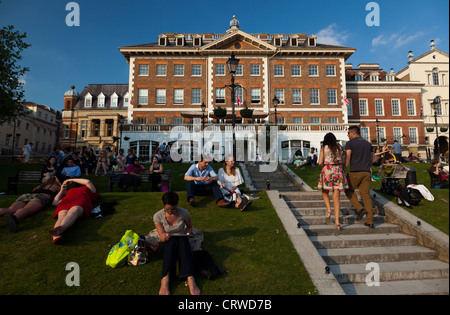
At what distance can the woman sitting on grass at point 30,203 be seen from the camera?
5.49 metres

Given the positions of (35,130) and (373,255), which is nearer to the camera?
(373,255)

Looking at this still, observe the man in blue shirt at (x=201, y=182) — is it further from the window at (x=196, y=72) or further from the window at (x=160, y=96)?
the window at (x=196, y=72)

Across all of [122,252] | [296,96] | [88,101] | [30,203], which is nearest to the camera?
[122,252]

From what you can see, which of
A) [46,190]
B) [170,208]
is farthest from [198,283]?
[46,190]

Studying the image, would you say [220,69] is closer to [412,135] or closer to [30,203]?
[412,135]

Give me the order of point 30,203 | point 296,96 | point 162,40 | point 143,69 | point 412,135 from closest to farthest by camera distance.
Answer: point 30,203 → point 296,96 → point 143,69 → point 162,40 → point 412,135

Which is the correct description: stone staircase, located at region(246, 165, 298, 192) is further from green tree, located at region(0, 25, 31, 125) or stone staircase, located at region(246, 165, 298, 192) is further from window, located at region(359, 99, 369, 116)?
window, located at region(359, 99, 369, 116)

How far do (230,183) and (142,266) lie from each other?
11.5ft

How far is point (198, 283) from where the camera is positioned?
4.03 meters

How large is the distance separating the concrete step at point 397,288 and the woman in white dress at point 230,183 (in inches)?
127

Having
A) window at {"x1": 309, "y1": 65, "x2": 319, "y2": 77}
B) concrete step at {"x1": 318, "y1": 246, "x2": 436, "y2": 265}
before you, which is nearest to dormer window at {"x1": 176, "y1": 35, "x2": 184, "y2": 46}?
window at {"x1": 309, "y1": 65, "x2": 319, "y2": 77}

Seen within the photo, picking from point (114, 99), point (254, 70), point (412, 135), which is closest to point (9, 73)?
point (254, 70)

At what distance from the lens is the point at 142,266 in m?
4.43
